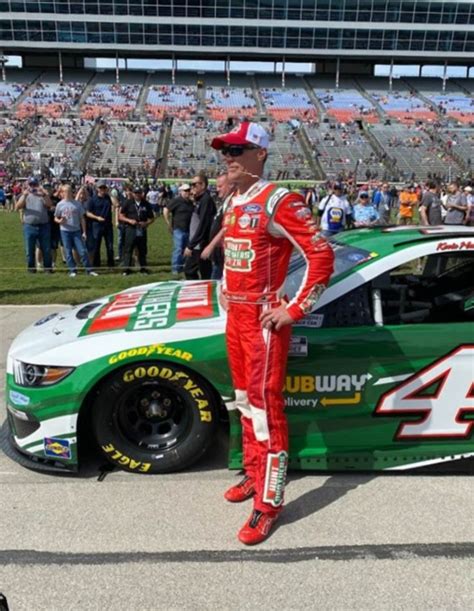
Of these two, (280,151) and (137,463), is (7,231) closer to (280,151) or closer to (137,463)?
(137,463)

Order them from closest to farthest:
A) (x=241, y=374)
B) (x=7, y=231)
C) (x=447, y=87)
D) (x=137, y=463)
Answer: (x=241, y=374) < (x=137, y=463) < (x=7, y=231) < (x=447, y=87)

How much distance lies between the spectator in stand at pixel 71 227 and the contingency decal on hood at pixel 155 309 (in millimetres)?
5743

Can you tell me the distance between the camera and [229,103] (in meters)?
58.7

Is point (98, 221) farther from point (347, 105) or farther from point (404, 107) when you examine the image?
point (404, 107)

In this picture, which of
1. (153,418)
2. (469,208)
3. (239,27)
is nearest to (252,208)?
(153,418)

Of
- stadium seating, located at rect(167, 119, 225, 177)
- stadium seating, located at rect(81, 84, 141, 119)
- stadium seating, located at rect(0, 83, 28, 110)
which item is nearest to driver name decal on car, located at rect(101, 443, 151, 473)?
stadium seating, located at rect(167, 119, 225, 177)

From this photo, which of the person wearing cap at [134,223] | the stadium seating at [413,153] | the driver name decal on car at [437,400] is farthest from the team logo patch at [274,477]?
the stadium seating at [413,153]

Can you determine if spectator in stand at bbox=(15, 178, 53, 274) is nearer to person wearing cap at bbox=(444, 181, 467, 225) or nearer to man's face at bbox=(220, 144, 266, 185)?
person wearing cap at bbox=(444, 181, 467, 225)

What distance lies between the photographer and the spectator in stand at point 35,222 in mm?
9492

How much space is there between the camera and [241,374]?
9.20ft

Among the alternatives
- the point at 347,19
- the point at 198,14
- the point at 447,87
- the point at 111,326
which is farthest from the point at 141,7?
the point at 111,326

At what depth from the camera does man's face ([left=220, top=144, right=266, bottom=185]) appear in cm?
259

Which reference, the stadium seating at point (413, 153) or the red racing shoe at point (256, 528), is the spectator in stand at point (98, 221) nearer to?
the red racing shoe at point (256, 528)

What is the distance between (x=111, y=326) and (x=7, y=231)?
52.1 ft
